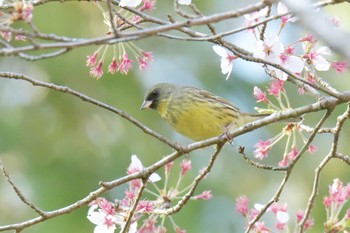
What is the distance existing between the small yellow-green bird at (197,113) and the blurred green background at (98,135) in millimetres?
2749

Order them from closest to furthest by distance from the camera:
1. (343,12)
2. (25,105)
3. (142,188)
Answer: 1. (142,188)
2. (343,12)
3. (25,105)

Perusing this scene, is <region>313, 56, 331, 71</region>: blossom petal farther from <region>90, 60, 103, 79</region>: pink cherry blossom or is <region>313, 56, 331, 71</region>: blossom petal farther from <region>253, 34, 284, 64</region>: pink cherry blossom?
<region>90, 60, 103, 79</region>: pink cherry blossom

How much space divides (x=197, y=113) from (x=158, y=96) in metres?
0.46

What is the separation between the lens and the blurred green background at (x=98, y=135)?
28.2ft

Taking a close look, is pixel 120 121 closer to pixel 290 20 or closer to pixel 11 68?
pixel 11 68

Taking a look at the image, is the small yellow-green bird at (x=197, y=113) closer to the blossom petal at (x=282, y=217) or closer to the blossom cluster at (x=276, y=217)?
the blossom cluster at (x=276, y=217)

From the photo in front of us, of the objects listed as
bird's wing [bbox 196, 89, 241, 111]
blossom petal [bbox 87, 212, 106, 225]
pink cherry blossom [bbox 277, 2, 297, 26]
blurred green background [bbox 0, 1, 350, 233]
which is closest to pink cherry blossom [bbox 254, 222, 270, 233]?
blossom petal [bbox 87, 212, 106, 225]

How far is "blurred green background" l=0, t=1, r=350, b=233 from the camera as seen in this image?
8.59 m

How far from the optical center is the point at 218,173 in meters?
10.0

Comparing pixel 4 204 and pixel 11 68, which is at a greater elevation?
pixel 11 68

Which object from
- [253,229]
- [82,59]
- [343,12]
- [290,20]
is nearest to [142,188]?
[253,229]

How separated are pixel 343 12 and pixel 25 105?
370 cm

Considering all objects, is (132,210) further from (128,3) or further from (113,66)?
(128,3)

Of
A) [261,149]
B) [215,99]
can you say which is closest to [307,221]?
[261,149]
